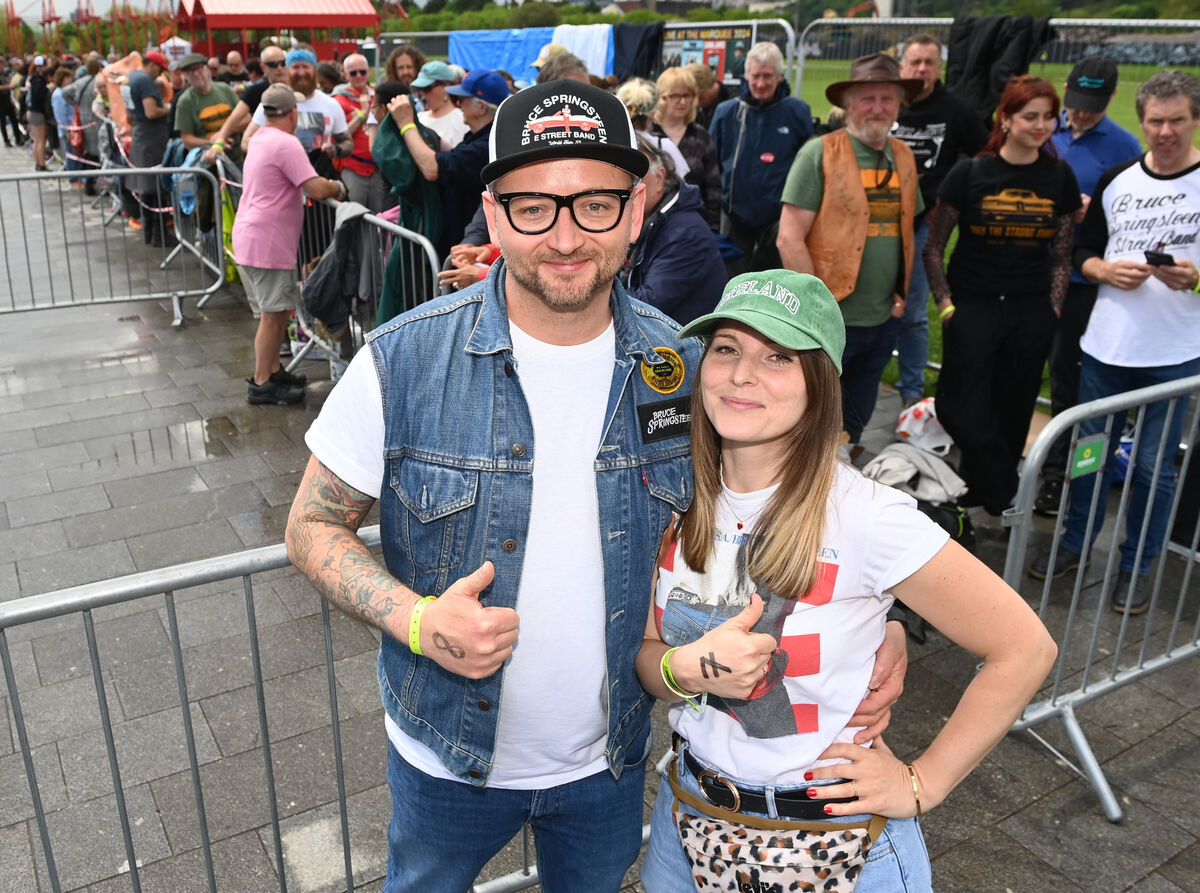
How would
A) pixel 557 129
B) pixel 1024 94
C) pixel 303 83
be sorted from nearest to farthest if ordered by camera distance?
pixel 557 129, pixel 1024 94, pixel 303 83

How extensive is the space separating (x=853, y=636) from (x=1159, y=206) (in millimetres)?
3807

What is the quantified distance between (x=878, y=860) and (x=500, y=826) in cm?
77

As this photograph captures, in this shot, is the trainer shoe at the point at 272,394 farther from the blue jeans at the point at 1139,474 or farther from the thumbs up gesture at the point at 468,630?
the thumbs up gesture at the point at 468,630

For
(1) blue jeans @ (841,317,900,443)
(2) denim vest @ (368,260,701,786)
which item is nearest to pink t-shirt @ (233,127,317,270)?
(1) blue jeans @ (841,317,900,443)

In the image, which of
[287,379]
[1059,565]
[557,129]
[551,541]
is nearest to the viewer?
[557,129]

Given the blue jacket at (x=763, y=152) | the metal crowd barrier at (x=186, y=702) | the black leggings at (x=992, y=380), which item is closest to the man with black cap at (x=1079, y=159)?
the black leggings at (x=992, y=380)

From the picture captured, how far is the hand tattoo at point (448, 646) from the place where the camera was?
1.69 metres

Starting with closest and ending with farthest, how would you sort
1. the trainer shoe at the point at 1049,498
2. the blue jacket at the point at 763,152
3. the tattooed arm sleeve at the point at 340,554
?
the tattooed arm sleeve at the point at 340,554 → the trainer shoe at the point at 1049,498 → the blue jacket at the point at 763,152

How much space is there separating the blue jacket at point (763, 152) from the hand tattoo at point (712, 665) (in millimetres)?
6242

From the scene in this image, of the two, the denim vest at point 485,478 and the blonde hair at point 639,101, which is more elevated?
the blonde hair at point 639,101

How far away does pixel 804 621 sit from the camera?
188 cm

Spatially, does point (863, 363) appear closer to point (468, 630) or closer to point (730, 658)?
point (730, 658)

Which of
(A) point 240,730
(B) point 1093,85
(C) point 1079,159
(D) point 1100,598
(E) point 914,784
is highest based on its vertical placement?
(B) point 1093,85

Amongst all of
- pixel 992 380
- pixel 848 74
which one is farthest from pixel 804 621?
pixel 848 74
